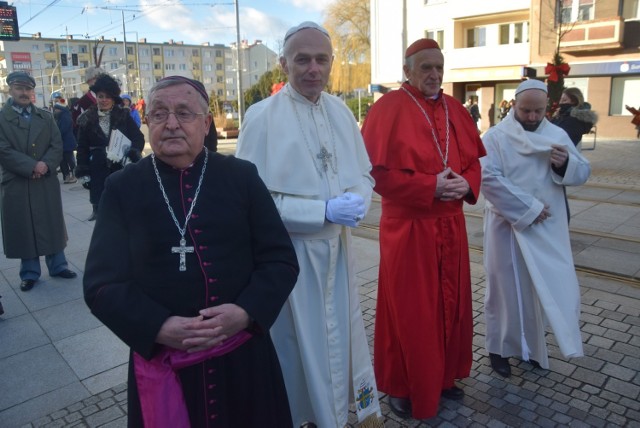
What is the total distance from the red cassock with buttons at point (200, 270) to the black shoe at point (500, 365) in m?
2.14

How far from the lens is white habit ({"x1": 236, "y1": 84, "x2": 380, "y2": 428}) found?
252cm

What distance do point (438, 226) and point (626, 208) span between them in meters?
6.80

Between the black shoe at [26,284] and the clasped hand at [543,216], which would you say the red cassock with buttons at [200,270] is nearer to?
the clasped hand at [543,216]

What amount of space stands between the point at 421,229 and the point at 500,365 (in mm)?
1313

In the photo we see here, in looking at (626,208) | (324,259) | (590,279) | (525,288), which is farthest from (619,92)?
(324,259)

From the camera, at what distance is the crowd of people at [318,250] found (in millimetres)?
1819

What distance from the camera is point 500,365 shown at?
11.8 ft

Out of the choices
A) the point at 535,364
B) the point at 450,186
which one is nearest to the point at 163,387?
the point at 450,186

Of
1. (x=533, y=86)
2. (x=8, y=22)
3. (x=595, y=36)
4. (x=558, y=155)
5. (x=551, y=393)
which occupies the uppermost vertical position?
(x=595, y=36)

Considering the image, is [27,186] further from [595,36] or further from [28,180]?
[595,36]

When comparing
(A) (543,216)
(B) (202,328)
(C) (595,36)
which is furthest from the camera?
(C) (595,36)

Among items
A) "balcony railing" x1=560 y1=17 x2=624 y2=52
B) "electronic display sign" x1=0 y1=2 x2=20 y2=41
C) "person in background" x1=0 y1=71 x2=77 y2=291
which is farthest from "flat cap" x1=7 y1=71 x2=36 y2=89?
"balcony railing" x1=560 y1=17 x2=624 y2=52

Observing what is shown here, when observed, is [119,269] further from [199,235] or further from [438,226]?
[438,226]

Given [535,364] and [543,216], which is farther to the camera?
[535,364]
